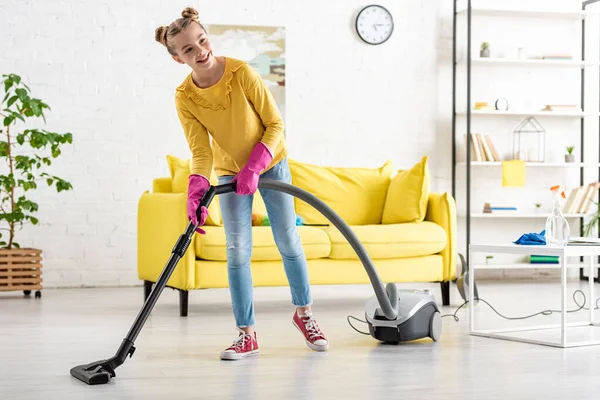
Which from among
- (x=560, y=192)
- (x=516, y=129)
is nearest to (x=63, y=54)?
(x=516, y=129)

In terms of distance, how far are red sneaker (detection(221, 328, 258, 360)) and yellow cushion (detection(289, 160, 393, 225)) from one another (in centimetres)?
203

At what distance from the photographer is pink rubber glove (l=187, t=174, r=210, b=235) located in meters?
2.79

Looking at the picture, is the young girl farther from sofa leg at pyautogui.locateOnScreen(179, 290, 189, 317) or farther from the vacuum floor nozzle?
sofa leg at pyautogui.locateOnScreen(179, 290, 189, 317)

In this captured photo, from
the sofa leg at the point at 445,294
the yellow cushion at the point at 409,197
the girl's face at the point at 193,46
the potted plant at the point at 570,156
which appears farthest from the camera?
the potted plant at the point at 570,156

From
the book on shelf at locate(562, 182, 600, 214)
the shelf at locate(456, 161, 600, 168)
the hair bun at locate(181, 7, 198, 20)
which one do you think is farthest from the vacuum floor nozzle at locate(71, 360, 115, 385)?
the book on shelf at locate(562, 182, 600, 214)

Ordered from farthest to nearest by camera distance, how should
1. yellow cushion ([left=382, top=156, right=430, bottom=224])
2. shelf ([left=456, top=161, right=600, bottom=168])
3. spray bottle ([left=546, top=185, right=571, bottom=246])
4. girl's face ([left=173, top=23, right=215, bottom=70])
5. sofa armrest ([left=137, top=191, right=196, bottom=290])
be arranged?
shelf ([left=456, top=161, right=600, bottom=168]) < yellow cushion ([left=382, top=156, right=430, bottom=224]) < sofa armrest ([left=137, top=191, right=196, bottom=290]) < spray bottle ([left=546, top=185, right=571, bottom=246]) < girl's face ([left=173, top=23, right=215, bottom=70])

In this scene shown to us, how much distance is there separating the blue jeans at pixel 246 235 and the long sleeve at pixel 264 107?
159mm

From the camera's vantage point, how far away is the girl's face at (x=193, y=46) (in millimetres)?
2729

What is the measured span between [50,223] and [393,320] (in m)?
3.24

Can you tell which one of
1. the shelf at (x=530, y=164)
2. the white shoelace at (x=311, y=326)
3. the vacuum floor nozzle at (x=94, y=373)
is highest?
the shelf at (x=530, y=164)

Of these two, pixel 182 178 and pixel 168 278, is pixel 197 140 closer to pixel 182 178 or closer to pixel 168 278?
pixel 168 278

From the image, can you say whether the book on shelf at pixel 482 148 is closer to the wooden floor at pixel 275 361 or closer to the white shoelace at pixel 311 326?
the wooden floor at pixel 275 361

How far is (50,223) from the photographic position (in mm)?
5828

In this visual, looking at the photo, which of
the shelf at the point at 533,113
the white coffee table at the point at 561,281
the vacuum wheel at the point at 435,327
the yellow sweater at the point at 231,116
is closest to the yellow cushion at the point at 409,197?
the white coffee table at the point at 561,281
